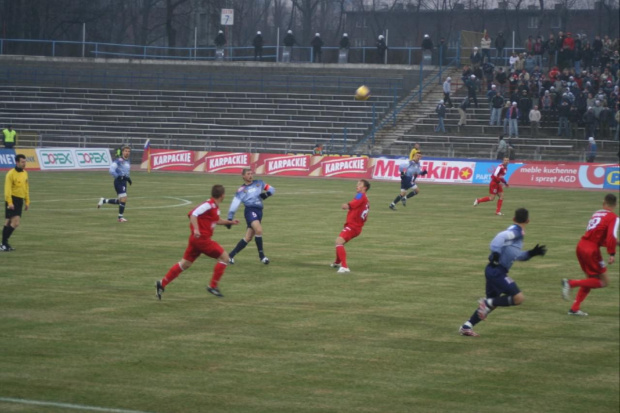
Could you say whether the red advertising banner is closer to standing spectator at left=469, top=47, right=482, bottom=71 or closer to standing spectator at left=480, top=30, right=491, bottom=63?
standing spectator at left=469, top=47, right=482, bottom=71

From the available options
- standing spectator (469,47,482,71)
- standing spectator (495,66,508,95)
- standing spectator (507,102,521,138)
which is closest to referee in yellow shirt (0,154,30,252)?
standing spectator (507,102,521,138)

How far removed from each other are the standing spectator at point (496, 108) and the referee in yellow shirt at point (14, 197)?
4002 centimetres

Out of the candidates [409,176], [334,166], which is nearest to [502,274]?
[409,176]

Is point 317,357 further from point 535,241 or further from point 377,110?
point 377,110

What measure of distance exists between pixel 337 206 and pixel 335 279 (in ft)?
55.6

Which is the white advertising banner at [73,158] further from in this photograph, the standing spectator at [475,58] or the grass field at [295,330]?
the grass field at [295,330]

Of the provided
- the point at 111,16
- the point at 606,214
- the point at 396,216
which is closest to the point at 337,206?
the point at 396,216

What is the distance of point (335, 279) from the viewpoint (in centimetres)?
1912

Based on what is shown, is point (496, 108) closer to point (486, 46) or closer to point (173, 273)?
point (486, 46)

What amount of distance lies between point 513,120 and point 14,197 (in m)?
39.3

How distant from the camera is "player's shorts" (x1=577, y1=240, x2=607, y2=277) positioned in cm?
1566

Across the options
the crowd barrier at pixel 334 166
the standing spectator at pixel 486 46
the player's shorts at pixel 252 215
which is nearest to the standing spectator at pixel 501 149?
the crowd barrier at pixel 334 166

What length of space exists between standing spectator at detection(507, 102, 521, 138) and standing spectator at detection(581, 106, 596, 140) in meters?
3.79

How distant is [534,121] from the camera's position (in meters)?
56.9
